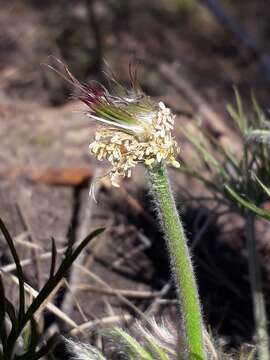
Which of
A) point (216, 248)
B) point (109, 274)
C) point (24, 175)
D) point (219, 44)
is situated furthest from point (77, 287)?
point (219, 44)

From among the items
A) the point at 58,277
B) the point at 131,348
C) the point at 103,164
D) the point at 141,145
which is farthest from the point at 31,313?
the point at 103,164

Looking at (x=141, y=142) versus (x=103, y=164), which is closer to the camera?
(x=141, y=142)

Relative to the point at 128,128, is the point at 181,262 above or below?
below

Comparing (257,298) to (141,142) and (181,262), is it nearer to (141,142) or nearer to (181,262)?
(181,262)

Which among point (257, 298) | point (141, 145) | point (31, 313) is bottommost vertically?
point (257, 298)

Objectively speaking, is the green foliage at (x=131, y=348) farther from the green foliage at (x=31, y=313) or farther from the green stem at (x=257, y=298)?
the green stem at (x=257, y=298)

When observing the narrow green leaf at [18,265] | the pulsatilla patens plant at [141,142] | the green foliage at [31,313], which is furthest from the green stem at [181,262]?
the narrow green leaf at [18,265]

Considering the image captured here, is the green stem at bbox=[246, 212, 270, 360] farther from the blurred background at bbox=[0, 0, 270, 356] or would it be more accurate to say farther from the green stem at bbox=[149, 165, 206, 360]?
the green stem at bbox=[149, 165, 206, 360]

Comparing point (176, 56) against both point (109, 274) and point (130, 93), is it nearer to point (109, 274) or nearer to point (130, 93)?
point (109, 274)
